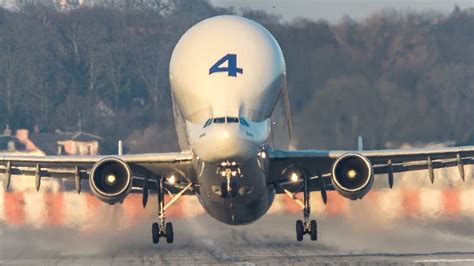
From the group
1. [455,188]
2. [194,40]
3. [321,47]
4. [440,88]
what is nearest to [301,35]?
[321,47]

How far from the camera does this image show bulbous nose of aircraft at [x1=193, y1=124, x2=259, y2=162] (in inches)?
1454

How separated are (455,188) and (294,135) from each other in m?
5.97

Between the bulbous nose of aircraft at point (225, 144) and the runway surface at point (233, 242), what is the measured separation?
1363 cm

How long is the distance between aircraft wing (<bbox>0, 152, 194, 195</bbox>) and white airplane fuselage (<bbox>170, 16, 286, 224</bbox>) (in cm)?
89

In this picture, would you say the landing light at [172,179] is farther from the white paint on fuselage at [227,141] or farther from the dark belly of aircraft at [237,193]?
the white paint on fuselage at [227,141]

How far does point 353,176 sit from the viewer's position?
41.8 meters

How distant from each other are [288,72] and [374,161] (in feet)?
41.0

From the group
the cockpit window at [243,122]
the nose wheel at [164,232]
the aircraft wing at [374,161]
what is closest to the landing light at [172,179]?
the nose wheel at [164,232]

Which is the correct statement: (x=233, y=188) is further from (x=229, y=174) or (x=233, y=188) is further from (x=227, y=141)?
(x=227, y=141)

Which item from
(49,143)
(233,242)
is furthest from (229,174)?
(49,143)

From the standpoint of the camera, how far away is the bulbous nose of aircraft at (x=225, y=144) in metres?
36.9

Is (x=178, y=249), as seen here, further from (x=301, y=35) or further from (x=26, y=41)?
(x=26, y=41)

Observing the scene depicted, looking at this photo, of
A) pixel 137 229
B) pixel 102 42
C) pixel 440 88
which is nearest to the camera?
pixel 137 229

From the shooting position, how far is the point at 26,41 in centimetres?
6600
